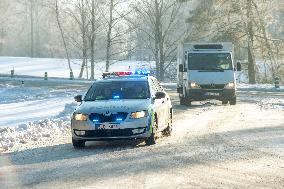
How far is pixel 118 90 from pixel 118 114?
166cm

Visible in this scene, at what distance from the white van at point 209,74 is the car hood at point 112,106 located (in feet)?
38.6

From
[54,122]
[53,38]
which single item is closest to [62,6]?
[53,38]

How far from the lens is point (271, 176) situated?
896 centimetres

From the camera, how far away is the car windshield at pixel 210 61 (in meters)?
24.7

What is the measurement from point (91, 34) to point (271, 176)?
52015 millimetres

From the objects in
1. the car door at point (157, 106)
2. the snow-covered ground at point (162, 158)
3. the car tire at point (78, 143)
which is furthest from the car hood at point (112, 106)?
the snow-covered ground at point (162, 158)

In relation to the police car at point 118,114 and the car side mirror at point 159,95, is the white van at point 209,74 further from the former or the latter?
the car side mirror at point 159,95

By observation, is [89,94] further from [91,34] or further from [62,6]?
[62,6]

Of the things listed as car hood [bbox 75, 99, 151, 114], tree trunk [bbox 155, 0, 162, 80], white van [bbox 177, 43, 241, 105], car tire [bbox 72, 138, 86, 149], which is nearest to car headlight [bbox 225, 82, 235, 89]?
white van [bbox 177, 43, 241, 105]

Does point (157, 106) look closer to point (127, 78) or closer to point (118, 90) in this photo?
point (118, 90)

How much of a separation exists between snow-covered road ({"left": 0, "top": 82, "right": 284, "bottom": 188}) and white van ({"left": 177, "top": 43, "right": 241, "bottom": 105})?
838cm

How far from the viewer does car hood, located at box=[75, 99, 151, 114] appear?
12.3 m

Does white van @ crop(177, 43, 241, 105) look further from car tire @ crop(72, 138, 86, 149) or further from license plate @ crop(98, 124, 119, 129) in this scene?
license plate @ crop(98, 124, 119, 129)

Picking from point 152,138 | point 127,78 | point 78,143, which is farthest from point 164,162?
point 127,78
